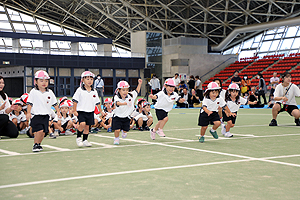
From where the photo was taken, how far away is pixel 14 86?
4841 cm

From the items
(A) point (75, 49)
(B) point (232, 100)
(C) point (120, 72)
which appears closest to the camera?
(B) point (232, 100)

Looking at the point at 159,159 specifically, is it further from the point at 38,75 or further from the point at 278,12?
the point at 278,12

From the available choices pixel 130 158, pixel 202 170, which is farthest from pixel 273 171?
pixel 130 158

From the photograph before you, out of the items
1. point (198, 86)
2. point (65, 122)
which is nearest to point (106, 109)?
point (65, 122)

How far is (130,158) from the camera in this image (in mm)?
6930

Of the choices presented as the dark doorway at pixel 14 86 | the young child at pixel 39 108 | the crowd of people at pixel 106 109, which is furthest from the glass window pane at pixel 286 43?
the young child at pixel 39 108

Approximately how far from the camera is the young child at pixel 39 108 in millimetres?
7898

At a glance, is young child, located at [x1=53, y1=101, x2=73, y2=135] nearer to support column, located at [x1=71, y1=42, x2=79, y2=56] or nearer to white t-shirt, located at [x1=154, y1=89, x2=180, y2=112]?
white t-shirt, located at [x1=154, y1=89, x2=180, y2=112]

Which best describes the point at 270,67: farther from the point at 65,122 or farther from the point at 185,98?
the point at 65,122

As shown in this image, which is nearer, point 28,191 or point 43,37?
point 28,191

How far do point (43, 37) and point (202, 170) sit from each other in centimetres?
4438

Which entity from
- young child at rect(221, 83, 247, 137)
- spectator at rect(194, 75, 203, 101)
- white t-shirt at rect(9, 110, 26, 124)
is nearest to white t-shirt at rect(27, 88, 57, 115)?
white t-shirt at rect(9, 110, 26, 124)

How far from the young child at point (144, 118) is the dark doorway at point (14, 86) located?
38.6m

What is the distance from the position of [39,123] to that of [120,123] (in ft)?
6.68
